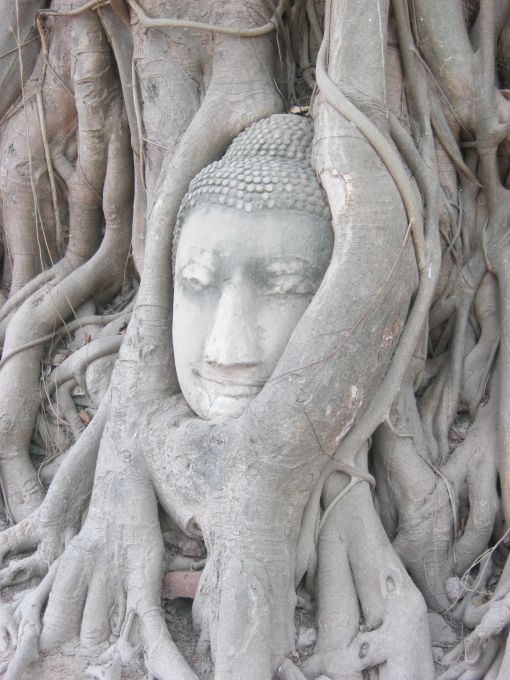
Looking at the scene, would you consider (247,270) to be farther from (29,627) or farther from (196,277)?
(29,627)

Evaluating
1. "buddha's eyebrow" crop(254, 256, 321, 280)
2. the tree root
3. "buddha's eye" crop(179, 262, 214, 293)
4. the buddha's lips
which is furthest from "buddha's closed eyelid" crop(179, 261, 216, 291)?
the tree root

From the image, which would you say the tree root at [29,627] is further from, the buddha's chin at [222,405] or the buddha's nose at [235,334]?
the buddha's nose at [235,334]

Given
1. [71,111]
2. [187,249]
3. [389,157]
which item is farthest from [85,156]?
[389,157]

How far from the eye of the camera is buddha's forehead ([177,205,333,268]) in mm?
1840

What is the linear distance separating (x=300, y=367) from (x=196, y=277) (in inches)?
17.3

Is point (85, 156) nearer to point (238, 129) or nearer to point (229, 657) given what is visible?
point (238, 129)

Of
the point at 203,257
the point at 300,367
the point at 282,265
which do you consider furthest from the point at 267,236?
the point at 300,367

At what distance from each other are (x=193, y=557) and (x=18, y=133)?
2041 mm

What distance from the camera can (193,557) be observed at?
2.01 meters

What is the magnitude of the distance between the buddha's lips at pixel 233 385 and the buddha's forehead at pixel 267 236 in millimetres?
331

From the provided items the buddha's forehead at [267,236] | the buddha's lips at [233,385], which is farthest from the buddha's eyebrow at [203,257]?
the buddha's lips at [233,385]

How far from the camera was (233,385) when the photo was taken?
6.20 ft

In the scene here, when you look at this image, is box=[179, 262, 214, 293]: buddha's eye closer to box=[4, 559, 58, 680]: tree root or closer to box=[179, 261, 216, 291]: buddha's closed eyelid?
box=[179, 261, 216, 291]: buddha's closed eyelid

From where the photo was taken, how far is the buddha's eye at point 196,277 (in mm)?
1901
